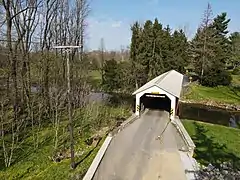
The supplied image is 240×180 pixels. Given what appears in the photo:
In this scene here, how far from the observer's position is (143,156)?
11.6 m

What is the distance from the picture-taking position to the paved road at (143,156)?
994 cm

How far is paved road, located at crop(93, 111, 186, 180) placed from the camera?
9.94 metres

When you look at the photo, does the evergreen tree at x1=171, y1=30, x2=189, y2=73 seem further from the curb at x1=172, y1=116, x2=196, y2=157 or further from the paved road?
the paved road

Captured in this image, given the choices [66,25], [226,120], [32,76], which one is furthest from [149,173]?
[66,25]

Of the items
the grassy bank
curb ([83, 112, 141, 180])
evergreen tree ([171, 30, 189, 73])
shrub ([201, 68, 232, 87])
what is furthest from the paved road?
evergreen tree ([171, 30, 189, 73])

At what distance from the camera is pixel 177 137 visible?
14172 mm

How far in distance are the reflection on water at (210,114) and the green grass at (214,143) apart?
6.71m

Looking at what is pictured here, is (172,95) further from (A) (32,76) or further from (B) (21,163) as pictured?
(A) (32,76)

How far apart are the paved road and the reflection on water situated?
458 inches

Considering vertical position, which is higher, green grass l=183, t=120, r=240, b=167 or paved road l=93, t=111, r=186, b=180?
paved road l=93, t=111, r=186, b=180

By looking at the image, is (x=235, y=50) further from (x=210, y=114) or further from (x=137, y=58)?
(x=210, y=114)

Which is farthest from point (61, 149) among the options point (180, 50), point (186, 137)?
point (180, 50)

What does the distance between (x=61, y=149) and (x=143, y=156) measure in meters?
5.17

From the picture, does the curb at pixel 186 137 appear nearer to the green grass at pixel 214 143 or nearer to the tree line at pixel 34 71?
the green grass at pixel 214 143
